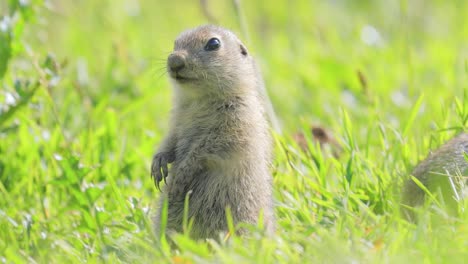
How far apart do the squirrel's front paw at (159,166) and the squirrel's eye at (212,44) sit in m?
0.70

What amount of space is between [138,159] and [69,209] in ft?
3.01

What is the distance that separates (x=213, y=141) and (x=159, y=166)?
1.11ft

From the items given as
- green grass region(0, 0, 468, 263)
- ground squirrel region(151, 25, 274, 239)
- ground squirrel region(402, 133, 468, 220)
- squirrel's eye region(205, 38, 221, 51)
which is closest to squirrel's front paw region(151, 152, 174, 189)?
ground squirrel region(151, 25, 274, 239)

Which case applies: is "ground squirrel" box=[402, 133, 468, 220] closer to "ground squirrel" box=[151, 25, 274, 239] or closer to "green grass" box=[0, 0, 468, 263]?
"green grass" box=[0, 0, 468, 263]

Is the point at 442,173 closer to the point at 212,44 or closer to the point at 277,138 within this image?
the point at 277,138

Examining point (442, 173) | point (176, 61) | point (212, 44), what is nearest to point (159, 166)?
point (176, 61)

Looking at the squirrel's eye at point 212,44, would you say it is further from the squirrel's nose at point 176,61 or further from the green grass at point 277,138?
the green grass at point 277,138

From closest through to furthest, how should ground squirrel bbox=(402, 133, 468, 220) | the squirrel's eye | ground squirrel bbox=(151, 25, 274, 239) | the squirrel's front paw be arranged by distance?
ground squirrel bbox=(402, 133, 468, 220), ground squirrel bbox=(151, 25, 274, 239), the squirrel's front paw, the squirrel's eye

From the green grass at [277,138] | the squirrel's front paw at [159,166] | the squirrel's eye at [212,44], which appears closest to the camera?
the green grass at [277,138]

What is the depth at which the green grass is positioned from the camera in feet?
11.9

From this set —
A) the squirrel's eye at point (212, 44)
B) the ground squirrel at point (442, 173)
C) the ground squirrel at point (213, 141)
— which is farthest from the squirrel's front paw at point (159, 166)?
the ground squirrel at point (442, 173)

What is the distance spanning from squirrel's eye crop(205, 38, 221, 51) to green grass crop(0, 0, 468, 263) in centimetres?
69

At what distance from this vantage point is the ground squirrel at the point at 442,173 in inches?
159

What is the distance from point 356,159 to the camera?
4.52m
